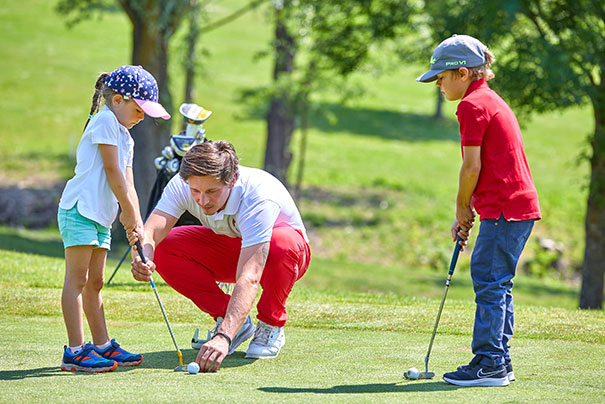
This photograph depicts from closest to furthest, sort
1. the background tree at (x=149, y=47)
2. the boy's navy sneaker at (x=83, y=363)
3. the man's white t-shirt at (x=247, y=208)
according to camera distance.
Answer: the boy's navy sneaker at (x=83, y=363)
the man's white t-shirt at (x=247, y=208)
the background tree at (x=149, y=47)

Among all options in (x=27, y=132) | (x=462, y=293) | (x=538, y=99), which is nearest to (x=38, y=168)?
(x=27, y=132)

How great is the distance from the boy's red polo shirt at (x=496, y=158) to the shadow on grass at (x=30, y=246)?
30.5 feet

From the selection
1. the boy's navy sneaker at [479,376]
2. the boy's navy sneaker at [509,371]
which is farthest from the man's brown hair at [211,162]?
the boy's navy sneaker at [509,371]

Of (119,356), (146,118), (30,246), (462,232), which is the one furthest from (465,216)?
(146,118)

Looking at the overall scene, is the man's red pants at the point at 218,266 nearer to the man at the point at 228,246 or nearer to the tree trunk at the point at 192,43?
the man at the point at 228,246

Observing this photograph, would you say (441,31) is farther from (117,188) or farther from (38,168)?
(38,168)

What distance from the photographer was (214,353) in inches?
166

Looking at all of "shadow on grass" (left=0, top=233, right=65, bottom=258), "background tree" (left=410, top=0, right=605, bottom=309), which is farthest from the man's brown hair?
"shadow on grass" (left=0, top=233, right=65, bottom=258)

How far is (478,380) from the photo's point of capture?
164 inches

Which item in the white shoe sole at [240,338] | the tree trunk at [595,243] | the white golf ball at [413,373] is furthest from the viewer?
the tree trunk at [595,243]

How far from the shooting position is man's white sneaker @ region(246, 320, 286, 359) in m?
4.84

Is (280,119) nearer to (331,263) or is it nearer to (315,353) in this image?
(331,263)

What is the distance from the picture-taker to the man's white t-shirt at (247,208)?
15.1 ft

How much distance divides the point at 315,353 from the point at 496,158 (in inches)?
65.8
